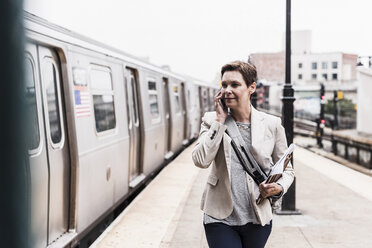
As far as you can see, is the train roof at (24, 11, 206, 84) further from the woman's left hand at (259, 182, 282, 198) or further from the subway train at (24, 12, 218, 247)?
the woman's left hand at (259, 182, 282, 198)

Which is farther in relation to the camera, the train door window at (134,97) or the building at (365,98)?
the building at (365,98)

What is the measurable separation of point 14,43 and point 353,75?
10212 centimetres

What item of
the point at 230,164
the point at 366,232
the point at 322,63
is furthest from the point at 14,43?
the point at 322,63

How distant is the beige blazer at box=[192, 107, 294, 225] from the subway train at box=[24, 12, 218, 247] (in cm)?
99

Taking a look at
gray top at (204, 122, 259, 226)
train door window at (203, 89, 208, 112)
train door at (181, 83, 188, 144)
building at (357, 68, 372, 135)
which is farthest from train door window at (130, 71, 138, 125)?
train door window at (203, 89, 208, 112)

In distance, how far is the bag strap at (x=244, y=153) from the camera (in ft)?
8.85

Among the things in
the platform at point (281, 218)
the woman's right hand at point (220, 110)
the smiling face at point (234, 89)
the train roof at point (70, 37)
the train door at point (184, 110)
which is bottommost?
the platform at point (281, 218)

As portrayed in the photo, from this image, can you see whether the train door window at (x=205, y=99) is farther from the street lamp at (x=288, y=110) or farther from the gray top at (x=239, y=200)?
the gray top at (x=239, y=200)

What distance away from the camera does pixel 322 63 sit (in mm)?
97438

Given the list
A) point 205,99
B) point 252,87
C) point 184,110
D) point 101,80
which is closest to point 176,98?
point 184,110

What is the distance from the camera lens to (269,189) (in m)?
2.65

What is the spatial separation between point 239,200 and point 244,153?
28 centimetres

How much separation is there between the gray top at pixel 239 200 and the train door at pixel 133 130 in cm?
559

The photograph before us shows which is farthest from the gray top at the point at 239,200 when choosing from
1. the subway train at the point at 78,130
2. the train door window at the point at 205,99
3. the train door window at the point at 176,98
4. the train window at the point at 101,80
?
the train door window at the point at 205,99
